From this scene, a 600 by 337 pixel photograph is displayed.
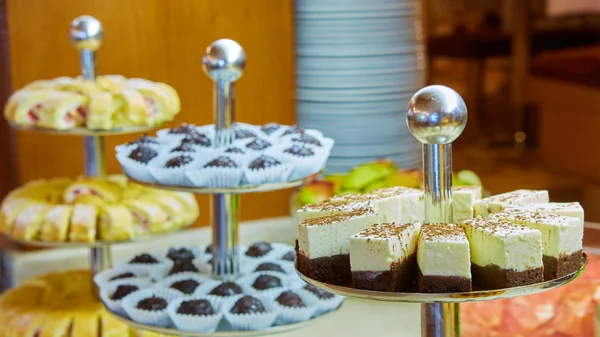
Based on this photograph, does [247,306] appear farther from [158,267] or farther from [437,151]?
[437,151]

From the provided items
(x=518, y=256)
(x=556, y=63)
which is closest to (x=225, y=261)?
(x=518, y=256)

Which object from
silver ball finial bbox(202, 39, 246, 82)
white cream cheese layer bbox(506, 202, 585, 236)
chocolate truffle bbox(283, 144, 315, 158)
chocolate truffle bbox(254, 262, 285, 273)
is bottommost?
chocolate truffle bbox(254, 262, 285, 273)

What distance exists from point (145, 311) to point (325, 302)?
319mm

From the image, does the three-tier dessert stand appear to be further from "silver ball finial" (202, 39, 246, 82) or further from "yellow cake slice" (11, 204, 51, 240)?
"yellow cake slice" (11, 204, 51, 240)

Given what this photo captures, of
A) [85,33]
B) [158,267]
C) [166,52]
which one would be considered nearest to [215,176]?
[158,267]

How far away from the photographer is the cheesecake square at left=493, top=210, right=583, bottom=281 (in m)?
1.10

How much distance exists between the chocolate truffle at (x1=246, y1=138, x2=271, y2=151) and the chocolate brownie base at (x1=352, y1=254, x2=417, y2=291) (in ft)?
1.88

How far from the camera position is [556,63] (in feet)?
18.0

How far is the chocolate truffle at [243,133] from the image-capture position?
5.55 feet

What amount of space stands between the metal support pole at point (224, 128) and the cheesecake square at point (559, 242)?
0.66 m

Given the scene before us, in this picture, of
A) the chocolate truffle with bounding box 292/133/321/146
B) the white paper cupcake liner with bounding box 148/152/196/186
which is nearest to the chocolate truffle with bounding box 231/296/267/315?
the white paper cupcake liner with bounding box 148/152/196/186

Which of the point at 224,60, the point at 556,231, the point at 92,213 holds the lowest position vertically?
the point at 92,213

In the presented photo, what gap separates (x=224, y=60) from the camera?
1572 millimetres

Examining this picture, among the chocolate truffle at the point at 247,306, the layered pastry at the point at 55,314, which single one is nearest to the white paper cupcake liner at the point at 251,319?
the chocolate truffle at the point at 247,306
